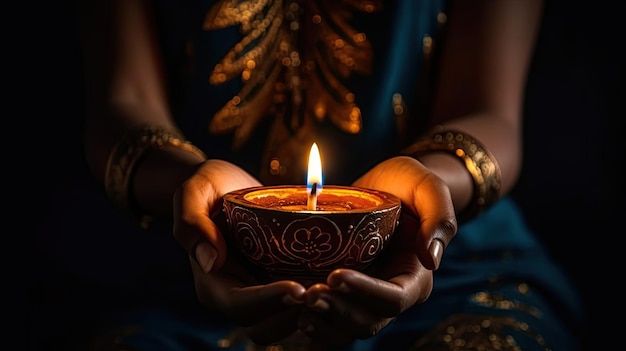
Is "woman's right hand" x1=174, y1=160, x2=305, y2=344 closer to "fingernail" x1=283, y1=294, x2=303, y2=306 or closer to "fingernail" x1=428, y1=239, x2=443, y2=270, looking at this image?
"fingernail" x1=283, y1=294, x2=303, y2=306

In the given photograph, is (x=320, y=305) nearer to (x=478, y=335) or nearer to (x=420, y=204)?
(x=420, y=204)

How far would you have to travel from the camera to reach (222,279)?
2.43 ft

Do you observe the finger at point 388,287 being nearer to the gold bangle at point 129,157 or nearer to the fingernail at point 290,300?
the fingernail at point 290,300

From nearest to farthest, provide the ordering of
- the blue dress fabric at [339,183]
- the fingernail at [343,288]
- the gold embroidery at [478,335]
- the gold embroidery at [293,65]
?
1. the fingernail at [343,288]
2. the gold embroidery at [478,335]
3. the blue dress fabric at [339,183]
4. the gold embroidery at [293,65]

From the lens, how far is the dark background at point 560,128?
140cm

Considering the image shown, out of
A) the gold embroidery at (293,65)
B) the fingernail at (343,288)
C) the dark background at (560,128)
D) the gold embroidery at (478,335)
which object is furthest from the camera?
the dark background at (560,128)

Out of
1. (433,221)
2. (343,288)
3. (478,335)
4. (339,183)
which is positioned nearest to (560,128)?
(339,183)

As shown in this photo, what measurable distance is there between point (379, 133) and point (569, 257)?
0.52 metres

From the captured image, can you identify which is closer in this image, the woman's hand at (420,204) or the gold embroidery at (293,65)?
the woman's hand at (420,204)

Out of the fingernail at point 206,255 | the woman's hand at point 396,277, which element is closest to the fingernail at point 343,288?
the woman's hand at point 396,277

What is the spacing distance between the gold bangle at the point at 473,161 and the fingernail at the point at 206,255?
0.38 meters

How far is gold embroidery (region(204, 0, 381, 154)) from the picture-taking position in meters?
1.11

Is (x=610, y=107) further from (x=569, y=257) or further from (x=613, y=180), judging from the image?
(x=569, y=257)

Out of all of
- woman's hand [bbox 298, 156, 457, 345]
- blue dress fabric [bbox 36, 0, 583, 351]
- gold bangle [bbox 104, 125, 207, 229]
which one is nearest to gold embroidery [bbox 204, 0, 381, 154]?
blue dress fabric [bbox 36, 0, 583, 351]
